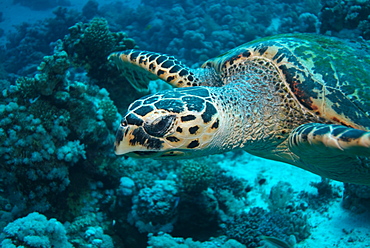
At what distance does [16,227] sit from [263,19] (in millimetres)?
11317

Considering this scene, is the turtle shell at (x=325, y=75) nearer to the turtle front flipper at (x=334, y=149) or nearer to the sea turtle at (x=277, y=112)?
the sea turtle at (x=277, y=112)

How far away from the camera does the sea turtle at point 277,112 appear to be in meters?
1.40

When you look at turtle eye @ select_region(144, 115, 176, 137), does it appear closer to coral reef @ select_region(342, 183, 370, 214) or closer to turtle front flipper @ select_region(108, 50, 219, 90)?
turtle front flipper @ select_region(108, 50, 219, 90)

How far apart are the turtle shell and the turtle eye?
1.09m

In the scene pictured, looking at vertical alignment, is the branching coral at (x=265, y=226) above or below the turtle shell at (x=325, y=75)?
below

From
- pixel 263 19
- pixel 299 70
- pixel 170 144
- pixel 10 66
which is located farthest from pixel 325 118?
pixel 10 66

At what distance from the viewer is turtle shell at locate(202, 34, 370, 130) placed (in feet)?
5.76

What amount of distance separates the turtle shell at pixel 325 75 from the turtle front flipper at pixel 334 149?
0.79ft

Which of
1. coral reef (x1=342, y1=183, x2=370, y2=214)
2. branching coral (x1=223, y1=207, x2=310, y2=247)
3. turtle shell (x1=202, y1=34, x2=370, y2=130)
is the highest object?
turtle shell (x1=202, y1=34, x2=370, y2=130)

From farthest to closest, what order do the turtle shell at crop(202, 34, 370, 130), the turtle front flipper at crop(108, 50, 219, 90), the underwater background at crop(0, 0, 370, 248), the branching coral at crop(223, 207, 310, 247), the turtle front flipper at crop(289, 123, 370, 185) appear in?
the branching coral at crop(223, 207, 310, 247), the turtle front flipper at crop(108, 50, 219, 90), the underwater background at crop(0, 0, 370, 248), the turtle shell at crop(202, 34, 370, 130), the turtle front flipper at crop(289, 123, 370, 185)

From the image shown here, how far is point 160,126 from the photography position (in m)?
1.40

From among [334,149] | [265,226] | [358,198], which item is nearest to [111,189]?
[265,226]

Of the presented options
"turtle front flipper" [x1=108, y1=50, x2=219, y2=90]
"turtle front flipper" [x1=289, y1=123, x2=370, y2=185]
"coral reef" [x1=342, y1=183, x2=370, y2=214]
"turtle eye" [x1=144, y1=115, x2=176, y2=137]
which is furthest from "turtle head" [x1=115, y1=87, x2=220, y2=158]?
"coral reef" [x1=342, y1=183, x2=370, y2=214]

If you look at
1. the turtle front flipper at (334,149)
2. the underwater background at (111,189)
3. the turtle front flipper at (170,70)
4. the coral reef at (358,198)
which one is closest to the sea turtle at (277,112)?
the turtle front flipper at (334,149)
